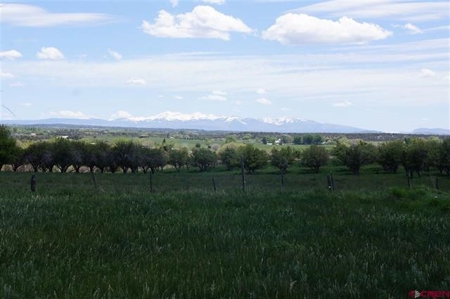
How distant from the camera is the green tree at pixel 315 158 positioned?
163 meters

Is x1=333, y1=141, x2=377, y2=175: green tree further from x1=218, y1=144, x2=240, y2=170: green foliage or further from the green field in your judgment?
the green field

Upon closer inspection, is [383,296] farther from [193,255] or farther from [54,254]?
[54,254]

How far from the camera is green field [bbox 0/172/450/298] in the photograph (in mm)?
5211

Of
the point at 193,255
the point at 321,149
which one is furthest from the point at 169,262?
the point at 321,149

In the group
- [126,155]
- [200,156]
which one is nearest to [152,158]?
[126,155]

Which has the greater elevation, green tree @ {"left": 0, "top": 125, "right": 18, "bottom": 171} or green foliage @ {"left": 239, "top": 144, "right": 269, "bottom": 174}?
green tree @ {"left": 0, "top": 125, "right": 18, "bottom": 171}

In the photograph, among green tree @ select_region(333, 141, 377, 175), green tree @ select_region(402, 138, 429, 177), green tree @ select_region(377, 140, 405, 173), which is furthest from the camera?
green tree @ select_region(333, 141, 377, 175)

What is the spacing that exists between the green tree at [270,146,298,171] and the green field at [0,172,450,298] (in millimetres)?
151022

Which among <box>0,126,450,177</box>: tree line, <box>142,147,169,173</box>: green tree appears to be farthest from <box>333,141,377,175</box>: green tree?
<box>142,147,169,173</box>: green tree

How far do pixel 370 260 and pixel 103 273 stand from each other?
3.57 m

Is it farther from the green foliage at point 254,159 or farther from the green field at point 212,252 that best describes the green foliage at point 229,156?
the green field at point 212,252

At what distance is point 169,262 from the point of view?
21.1 feet

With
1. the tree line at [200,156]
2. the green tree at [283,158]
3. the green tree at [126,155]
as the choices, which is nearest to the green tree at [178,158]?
the tree line at [200,156]

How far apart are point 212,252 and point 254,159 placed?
159 metres
